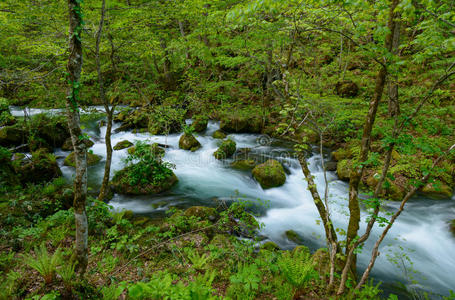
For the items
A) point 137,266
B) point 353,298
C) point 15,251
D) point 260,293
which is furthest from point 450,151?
point 15,251

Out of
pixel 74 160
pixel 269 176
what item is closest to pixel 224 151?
pixel 269 176

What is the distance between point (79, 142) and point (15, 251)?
3.24 metres

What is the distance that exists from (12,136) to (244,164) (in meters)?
10.9

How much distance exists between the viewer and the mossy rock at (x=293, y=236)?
6.72 meters

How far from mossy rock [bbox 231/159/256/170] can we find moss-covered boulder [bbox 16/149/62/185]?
741 centimetres

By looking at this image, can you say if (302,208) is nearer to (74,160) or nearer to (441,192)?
(441,192)

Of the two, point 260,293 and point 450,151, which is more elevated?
point 450,151

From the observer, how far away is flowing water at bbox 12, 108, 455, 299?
5.79 metres

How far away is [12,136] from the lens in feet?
33.6

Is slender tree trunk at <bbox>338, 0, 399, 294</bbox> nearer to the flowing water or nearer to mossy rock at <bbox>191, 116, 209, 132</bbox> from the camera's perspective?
the flowing water

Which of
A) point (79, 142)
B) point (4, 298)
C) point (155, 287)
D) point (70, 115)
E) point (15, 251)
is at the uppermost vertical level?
point (70, 115)

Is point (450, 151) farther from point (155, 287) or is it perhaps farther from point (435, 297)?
point (435, 297)

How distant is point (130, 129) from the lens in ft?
48.0

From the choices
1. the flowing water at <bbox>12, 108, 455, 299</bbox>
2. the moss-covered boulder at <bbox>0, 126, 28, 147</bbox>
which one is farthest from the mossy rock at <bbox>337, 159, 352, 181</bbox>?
the moss-covered boulder at <bbox>0, 126, 28, 147</bbox>
